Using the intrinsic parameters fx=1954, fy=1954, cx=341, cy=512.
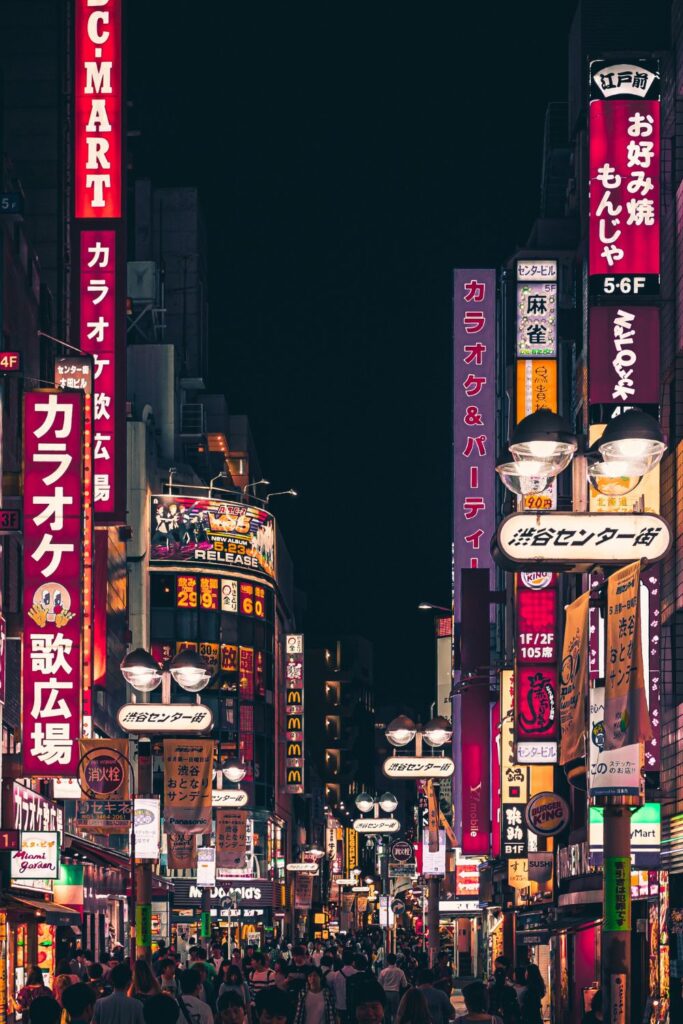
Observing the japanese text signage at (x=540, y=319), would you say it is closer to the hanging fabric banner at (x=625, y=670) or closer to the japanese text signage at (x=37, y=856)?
the japanese text signage at (x=37, y=856)

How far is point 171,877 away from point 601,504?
81.4 meters

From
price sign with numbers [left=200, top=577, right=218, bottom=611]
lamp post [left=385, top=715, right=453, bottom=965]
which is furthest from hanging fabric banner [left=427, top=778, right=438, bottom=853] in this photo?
price sign with numbers [left=200, top=577, right=218, bottom=611]

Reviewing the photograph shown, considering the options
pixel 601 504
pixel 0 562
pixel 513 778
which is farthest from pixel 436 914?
pixel 601 504

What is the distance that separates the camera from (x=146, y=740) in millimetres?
25906

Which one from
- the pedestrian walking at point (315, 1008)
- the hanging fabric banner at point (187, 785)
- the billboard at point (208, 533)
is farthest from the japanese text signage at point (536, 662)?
the billboard at point (208, 533)

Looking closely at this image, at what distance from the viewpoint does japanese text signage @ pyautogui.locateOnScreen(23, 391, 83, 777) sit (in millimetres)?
33906

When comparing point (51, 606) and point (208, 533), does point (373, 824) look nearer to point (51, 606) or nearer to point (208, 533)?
point (51, 606)

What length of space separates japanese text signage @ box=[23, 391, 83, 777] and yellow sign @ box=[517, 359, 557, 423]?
15.6 m

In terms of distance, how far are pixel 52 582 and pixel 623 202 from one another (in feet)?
38.6

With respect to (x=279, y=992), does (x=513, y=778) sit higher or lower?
lower

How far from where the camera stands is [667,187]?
1326 inches

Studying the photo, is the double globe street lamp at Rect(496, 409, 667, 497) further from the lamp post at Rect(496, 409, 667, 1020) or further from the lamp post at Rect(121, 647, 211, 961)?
the lamp post at Rect(121, 647, 211, 961)

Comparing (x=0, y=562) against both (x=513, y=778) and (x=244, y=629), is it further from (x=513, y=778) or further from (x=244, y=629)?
(x=244, y=629)

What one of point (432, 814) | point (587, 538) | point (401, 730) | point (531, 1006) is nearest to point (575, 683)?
point (587, 538)
